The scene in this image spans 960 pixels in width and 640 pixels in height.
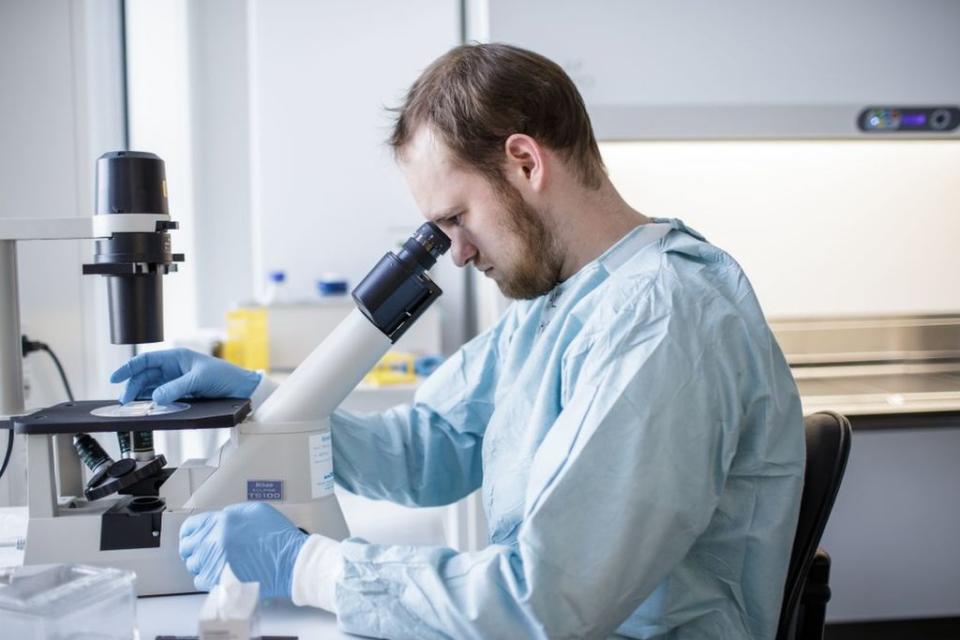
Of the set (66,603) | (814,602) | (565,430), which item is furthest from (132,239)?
(814,602)

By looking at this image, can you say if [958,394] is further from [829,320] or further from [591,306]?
[591,306]

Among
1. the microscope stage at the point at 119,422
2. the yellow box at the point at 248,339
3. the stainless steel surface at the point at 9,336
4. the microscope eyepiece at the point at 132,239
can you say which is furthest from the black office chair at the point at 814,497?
the yellow box at the point at 248,339

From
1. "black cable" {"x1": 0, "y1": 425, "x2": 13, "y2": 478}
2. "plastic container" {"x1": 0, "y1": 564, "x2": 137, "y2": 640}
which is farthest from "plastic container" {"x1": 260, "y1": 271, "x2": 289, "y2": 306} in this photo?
"plastic container" {"x1": 0, "y1": 564, "x2": 137, "y2": 640}

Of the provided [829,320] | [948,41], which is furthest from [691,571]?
[948,41]

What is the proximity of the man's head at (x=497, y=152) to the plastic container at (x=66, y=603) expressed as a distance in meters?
0.60

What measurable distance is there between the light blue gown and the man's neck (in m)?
0.04

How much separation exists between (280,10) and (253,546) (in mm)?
2461

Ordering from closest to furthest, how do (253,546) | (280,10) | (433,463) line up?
(253,546) → (433,463) → (280,10)

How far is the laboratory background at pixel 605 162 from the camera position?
176 cm

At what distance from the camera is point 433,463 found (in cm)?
135

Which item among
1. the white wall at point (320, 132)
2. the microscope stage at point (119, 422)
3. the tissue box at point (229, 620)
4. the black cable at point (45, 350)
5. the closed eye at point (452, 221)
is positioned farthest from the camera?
the white wall at point (320, 132)

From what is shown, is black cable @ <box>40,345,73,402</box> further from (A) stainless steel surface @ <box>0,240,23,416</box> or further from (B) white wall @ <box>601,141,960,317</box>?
(B) white wall @ <box>601,141,960,317</box>

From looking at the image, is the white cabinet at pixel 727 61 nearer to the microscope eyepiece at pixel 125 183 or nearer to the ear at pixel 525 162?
the ear at pixel 525 162

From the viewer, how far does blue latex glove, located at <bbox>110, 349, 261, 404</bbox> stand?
1145 mm
